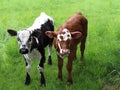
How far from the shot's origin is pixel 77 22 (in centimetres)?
720

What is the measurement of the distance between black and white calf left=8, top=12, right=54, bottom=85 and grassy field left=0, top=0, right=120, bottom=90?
1.80 ft

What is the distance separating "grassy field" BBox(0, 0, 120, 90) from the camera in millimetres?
6945

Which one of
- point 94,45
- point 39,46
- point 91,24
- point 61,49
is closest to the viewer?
point 61,49

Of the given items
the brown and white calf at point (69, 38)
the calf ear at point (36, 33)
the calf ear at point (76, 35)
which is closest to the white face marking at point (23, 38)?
the calf ear at point (36, 33)

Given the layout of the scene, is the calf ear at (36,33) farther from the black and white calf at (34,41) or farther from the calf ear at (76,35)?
the calf ear at (76,35)

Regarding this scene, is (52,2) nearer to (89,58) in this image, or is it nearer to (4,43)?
(4,43)

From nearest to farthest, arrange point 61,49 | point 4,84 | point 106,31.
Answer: point 61,49 → point 4,84 → point 106,31

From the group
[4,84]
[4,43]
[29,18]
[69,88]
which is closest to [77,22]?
[69,88]

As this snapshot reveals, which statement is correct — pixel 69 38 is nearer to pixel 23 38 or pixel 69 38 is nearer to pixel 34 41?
pixel 34 41

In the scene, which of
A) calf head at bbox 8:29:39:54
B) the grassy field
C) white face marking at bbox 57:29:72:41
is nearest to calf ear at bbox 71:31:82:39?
white face marking at bbox 57:29:72:41

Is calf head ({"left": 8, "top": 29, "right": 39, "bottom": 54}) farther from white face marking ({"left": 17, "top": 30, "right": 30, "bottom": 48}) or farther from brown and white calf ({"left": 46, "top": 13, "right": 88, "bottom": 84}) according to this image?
brown and white calf ({"left": 46, "top": 13, "right": 88, "bottom": 84})

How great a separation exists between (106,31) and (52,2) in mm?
4560

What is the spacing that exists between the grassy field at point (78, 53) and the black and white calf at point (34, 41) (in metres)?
0.55

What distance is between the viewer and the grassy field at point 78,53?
6.95 meters
